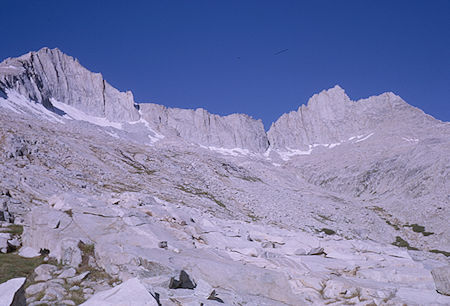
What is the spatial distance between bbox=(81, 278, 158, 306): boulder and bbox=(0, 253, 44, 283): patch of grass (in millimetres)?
6735

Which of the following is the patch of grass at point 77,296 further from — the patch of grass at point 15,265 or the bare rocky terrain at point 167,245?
the patch of grass at point 15,265

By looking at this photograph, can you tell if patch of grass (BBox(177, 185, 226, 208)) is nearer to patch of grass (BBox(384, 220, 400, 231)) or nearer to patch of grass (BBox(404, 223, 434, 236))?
patch of grass (BBox(384, 220, 400, 231))

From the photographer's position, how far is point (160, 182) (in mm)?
64188

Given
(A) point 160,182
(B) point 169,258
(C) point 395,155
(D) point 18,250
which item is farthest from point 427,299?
(C) point 395,155

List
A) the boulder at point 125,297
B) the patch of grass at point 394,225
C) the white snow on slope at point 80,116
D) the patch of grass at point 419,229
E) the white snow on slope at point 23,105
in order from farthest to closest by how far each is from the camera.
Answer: the white snow on slope at point 80,116
the white snow on slope at point 23,105
the patch of grass at point 394,225
the patch of grass at point 419,229
the boulder at point 125,297

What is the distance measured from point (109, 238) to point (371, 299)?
44.8ft

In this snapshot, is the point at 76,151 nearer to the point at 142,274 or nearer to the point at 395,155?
the point at 142,274

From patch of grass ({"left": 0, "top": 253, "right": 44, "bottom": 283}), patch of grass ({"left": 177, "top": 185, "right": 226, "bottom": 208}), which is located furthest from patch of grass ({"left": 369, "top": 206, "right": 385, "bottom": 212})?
patch of grass ({"left": 0, "top": 253, "right": 44, "bottom": 283})

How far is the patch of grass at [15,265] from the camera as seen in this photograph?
1285 centimetres

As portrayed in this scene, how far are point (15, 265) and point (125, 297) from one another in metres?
8.78

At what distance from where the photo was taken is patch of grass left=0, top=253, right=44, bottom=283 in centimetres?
1285

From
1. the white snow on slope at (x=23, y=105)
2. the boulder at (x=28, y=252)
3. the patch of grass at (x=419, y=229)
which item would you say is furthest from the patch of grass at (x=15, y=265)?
the white snow on slope at (x=23, y=105)

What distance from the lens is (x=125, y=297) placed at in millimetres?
8359

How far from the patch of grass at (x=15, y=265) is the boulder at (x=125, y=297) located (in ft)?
22.1
